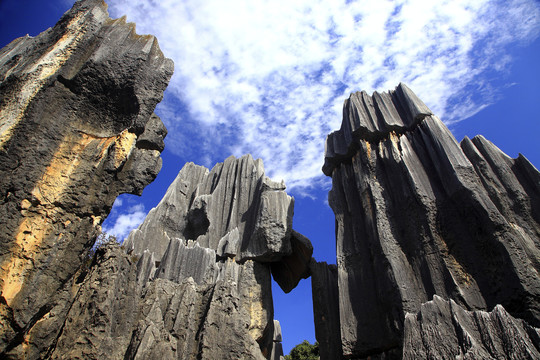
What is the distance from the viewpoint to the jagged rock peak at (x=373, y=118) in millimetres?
14672

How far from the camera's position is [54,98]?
420cm

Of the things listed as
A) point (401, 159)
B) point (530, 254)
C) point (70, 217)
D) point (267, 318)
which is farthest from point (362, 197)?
point (70, 217)

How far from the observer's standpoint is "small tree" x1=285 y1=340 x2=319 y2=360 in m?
32.1

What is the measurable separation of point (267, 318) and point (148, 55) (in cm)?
1419

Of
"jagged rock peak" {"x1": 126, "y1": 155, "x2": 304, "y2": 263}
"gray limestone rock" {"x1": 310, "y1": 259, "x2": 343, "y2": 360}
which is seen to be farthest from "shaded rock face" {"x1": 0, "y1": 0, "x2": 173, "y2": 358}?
"jagged rock peak" {"x1": 126, "y1": 155, "x2": 304, "y2": 263}

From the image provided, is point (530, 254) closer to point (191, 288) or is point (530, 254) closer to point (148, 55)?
point (191, 288)

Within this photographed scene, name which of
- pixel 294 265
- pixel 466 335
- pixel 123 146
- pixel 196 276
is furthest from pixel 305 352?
pixel 123 146

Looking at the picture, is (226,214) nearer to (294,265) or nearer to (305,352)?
(294,265)

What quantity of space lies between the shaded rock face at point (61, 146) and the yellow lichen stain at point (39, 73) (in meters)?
0.01

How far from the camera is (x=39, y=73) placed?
4207 mm

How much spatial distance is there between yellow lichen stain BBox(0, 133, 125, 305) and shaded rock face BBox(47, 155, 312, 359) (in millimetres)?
1928

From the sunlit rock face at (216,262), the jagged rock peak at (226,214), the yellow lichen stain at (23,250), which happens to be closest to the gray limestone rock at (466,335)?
the sunlit rock face at (216,262)

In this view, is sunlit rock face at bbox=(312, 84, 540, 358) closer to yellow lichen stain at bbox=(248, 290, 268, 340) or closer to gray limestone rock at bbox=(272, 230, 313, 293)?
yellow lichen stain at bbox=(248, 290, 268, 340)

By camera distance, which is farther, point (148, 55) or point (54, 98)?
point (148, 55)
